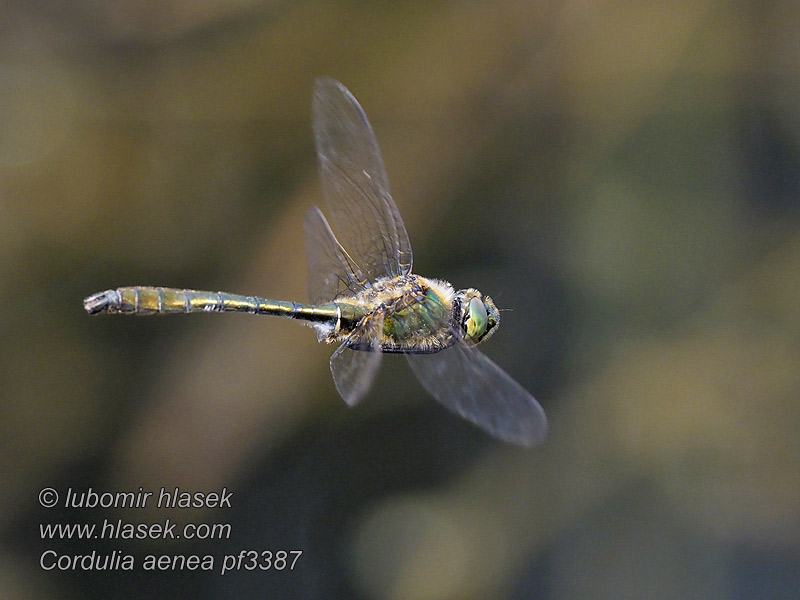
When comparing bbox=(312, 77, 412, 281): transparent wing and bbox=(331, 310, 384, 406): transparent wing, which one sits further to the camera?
bbox=(312, 77, 412, 281): transparent wing

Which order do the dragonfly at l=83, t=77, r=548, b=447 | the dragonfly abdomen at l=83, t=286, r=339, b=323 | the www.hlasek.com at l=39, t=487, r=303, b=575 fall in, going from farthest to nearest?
the www.hlasek.com at l=39, t=487, r=303, b=575 < the dragonfly at l=83, t=77, r=548, b=447 < the dragonfly abdomen at l=83, t=286, r=339, b=323

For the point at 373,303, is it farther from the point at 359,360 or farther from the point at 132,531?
the point at 132,531

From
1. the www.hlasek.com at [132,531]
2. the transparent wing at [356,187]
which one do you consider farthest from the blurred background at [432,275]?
the transparent wing at [356,187]

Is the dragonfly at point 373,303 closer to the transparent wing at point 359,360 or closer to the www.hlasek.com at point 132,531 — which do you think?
the transparent wing at point 359,360

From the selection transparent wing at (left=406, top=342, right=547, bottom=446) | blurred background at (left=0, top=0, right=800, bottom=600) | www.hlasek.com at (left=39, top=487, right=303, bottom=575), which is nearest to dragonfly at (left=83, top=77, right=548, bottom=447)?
transparent wing at (left=406, top=342, right=547, bottom=446)

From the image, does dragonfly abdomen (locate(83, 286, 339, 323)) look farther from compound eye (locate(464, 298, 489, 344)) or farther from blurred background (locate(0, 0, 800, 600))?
blurred background (locate(0, 0, 800, 600))

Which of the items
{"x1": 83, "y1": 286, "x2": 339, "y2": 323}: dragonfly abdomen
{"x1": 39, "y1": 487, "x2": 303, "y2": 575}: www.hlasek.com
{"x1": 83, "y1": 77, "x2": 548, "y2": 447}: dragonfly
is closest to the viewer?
{"x1": 83, "y1": 286, "x2": 339, "y2": 323}: dragonfly abdomen

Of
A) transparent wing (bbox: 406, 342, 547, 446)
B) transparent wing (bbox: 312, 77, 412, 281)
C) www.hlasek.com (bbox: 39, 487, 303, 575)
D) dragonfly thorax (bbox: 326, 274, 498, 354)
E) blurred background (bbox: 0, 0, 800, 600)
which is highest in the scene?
transparent wing (bbox: 312, 77, 412, 281)

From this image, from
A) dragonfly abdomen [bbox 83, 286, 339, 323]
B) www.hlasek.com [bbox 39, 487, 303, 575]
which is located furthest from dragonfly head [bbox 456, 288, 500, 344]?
www.hlasek.com [bbox 39, 487, 303, 575]

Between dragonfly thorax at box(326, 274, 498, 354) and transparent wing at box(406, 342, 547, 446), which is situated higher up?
dragonfly thorax at box(326, 274, 498, 354)
